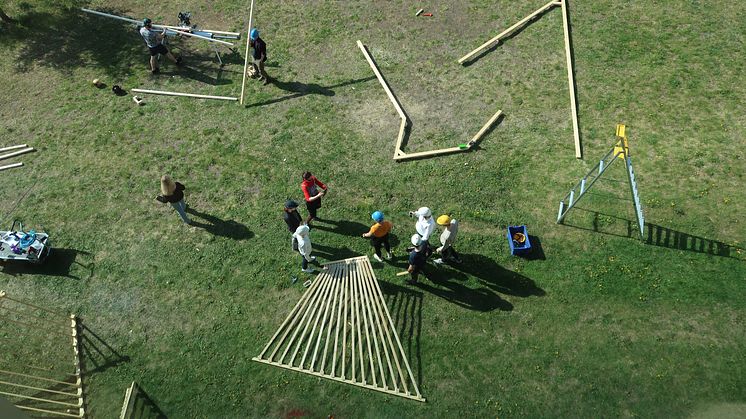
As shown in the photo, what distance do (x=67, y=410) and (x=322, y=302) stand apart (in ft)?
18.3

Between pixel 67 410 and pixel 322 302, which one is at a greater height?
pixel 322 302

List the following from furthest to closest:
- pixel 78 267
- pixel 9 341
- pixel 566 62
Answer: pixel 566 62
pixel 78 267
pixel 9 341

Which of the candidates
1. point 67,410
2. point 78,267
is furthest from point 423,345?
point 78,267

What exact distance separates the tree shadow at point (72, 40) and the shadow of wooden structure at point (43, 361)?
9.04 metres

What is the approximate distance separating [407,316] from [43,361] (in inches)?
322

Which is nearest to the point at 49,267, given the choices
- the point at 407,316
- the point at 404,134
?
the point at 407,316

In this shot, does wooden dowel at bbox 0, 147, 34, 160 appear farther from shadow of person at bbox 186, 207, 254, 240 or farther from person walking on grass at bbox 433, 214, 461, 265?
person walking on grass at bbox 433, 214, 461, 265

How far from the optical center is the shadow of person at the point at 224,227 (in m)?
12.2

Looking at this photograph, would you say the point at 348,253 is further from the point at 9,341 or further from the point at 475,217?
the point at 9,341

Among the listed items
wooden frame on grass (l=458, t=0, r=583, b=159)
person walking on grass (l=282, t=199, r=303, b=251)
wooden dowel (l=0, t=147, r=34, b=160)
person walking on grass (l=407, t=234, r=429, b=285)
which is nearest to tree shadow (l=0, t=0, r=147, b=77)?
wooden dowel (l=0, t=147, r=34, b=160)

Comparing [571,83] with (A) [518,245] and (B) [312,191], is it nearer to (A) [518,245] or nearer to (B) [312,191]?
(A) [518,245]

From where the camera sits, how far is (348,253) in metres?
11.9

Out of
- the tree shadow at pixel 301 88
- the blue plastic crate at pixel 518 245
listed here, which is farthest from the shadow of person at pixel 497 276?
the tree shadow at pixel 301 88

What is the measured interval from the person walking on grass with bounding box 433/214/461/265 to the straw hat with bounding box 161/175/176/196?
637 cm
